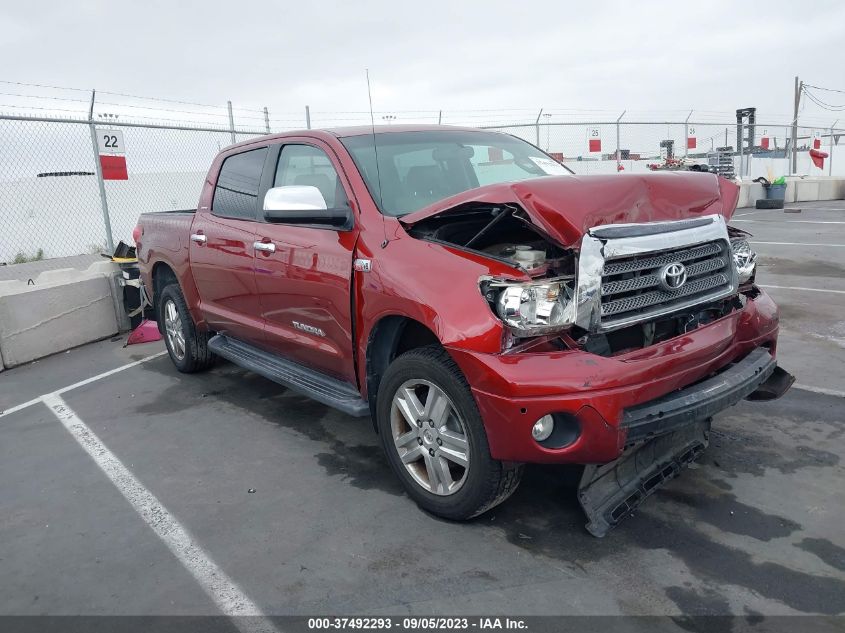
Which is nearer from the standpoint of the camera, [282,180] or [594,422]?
[594,422]

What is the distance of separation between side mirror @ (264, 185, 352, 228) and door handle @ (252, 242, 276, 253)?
48 centimetres

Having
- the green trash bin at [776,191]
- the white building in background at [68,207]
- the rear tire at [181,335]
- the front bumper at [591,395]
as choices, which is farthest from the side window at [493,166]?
the green trash bin at [776,191]

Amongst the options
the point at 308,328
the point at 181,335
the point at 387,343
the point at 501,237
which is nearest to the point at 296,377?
the point at 308,328

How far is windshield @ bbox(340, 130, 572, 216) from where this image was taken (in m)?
3.74

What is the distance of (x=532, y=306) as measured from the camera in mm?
2781

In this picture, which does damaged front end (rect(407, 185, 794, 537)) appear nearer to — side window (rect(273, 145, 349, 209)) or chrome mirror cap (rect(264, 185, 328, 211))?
chrome mirror cap (rect(264, 185, 328, 211))

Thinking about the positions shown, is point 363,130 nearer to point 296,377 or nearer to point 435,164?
point 435,164

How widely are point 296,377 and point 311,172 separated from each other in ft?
4.31

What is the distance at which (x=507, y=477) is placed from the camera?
2973mm

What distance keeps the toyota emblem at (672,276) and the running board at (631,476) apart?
0.68 metres

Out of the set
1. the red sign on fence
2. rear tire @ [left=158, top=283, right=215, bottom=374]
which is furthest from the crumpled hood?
the red sign on fence

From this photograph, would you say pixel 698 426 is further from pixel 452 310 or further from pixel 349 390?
pixel 349 390

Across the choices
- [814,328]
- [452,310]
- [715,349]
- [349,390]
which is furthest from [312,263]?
[814,328]

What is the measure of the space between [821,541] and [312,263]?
114 inches
